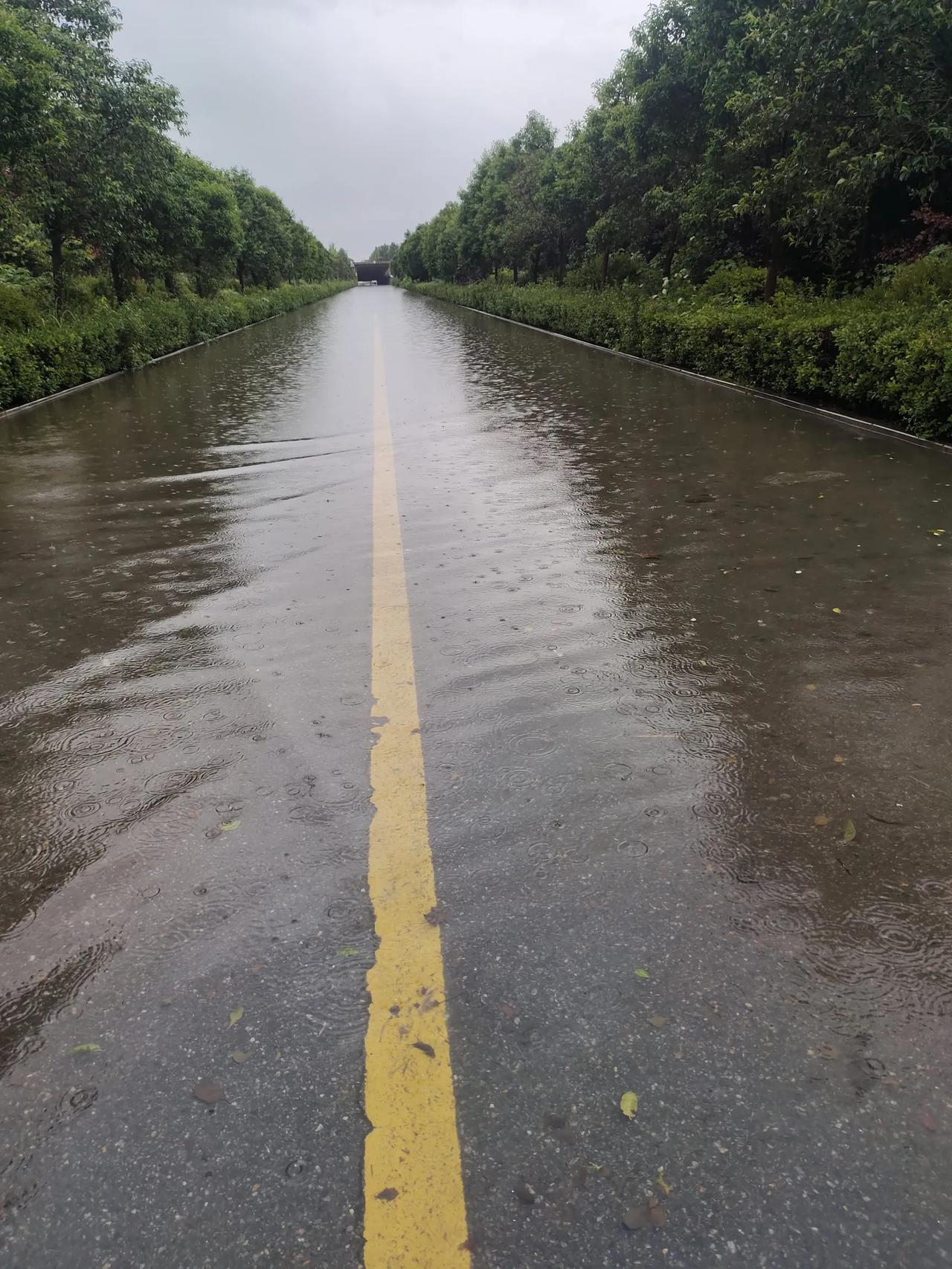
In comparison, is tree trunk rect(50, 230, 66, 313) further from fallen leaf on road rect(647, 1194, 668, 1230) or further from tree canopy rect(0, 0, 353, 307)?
fallen leaf on road rect(647, 1194, 668, 1230)

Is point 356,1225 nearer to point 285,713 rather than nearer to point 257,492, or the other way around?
point 285,713

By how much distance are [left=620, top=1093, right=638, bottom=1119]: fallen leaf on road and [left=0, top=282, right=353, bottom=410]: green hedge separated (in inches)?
569

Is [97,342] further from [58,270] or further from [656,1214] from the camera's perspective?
[656,1214]

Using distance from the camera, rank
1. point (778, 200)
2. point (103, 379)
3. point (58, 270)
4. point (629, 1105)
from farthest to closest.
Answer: point (58, 270), point (103, 379), point (778, 200), point (629, 1105)

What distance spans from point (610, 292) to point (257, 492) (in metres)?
20.9

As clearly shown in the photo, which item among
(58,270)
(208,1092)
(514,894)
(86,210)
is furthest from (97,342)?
(208,1092)

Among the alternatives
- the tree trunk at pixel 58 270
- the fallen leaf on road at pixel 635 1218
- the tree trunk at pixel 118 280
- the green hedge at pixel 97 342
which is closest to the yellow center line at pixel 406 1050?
the fallen leaf on road at pixel 635 1218

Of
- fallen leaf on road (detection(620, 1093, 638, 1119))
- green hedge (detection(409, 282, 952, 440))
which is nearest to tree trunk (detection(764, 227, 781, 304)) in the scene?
green hedge (detection(409, 282, 952, 440))

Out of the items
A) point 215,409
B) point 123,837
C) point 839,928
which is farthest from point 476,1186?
point 215,409

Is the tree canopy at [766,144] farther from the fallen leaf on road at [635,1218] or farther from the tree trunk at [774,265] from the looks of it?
the fallen leaf on road at [635,1218]

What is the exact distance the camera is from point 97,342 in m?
17.4

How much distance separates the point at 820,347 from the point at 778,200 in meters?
7.04

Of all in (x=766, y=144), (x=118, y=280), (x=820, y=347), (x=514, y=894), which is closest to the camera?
(x=514, y=894)

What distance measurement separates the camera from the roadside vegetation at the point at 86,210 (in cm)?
1494
